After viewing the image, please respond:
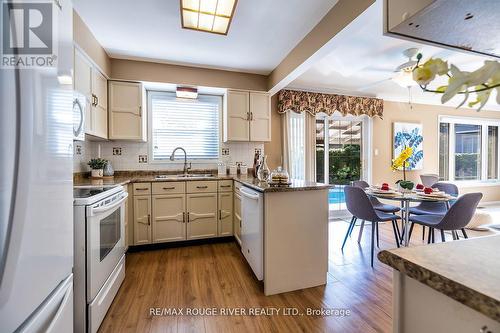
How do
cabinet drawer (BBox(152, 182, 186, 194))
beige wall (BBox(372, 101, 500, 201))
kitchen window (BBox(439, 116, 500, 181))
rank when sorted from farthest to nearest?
kitchen window (BBox(439, 116, 500, 181)) < beige wall (BBox(372, 101, 500, 201)) < cabinet drawer (BBox(152, 182, 186, 194))

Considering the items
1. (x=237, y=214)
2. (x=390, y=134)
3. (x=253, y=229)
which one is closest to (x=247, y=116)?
(x=237, y=214)

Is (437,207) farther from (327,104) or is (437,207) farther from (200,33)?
(200,33)

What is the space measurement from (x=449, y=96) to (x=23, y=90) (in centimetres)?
104

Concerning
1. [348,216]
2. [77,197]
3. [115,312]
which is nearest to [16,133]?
[77,197]

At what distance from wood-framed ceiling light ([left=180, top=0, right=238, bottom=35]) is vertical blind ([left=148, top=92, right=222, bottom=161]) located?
5.18ft

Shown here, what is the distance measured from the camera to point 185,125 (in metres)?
3.56

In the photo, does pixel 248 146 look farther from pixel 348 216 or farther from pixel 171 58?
pixel 348 216

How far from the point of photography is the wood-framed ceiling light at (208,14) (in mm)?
1768

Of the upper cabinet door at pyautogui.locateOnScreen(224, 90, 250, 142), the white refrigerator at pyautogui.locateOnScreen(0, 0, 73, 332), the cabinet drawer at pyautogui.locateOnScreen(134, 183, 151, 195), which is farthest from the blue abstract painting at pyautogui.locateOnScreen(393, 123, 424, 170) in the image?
the white refrigerator at pyautogui.locateOnScreen(0, 0, 73, 332)

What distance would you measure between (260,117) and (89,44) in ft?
7.32

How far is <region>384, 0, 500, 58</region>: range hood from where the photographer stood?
1.81 ft

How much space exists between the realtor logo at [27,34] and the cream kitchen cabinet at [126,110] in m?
2.39

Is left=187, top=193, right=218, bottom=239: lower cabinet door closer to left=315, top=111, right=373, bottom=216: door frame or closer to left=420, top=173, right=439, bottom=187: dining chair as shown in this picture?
left=315, top=111, right=373, bottom=216: door frame

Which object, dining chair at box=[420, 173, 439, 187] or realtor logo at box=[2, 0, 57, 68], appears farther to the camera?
dining chair at box=[420, 173, 439, 187]
